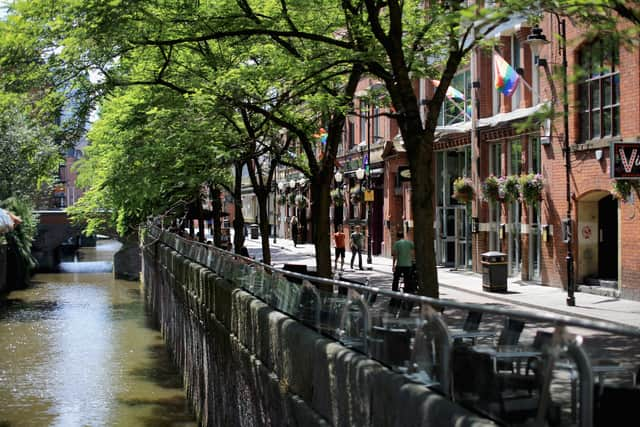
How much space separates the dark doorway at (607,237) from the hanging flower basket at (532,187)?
1638 millimetres

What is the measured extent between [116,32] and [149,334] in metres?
19.6

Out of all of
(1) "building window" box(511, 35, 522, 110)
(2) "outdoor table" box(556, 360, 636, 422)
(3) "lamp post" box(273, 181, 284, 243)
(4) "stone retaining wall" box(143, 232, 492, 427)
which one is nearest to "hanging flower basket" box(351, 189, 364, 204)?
(1) "building window" box(511, 35, 522, 110)

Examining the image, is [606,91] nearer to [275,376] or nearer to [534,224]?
[534,224]

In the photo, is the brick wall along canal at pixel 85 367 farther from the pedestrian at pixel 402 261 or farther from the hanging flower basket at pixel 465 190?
the hanging flower basket at pixel 465 190

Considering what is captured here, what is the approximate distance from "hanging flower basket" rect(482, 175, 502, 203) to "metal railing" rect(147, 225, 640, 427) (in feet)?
59.6

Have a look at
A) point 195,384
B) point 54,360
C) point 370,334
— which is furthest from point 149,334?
point 370,334

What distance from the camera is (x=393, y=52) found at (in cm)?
1135

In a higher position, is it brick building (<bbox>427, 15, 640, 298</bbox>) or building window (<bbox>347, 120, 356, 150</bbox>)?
building window (<bbox>347, 120, 356, 150</bbox>)

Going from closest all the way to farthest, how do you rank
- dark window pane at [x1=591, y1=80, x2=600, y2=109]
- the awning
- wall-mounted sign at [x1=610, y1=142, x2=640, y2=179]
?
wall-mounted sign at [x1=610, y1=142, x2=640, y2=179], dark window pane at [x1=591, y1=80, x2=600, y2=109], the awning

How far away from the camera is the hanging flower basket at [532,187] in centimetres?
2399

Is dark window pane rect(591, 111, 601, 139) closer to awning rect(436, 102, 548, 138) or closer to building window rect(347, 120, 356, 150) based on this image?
awning rect(436, 102, 548, 138)

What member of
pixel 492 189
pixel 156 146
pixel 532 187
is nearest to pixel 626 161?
pixel 532 187

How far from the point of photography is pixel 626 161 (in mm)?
18562

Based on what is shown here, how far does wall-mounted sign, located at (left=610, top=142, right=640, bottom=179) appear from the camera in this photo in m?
18.4
